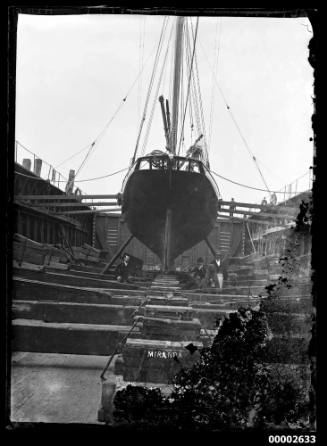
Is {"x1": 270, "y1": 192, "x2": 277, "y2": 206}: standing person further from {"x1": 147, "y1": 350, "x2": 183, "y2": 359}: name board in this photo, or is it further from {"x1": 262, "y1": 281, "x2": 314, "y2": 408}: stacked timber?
{"x1": 147, "y1": 350, "x2": 183, "y2": 359}: name board

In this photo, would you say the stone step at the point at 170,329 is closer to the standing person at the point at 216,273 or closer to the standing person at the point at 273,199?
the standing person at the point at 216,273

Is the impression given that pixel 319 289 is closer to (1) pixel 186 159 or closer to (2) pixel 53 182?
(1) pixel 186 159

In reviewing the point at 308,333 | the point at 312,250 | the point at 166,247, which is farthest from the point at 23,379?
the point at 312,250

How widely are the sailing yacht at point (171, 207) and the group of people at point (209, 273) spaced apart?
→ 0.25 metres

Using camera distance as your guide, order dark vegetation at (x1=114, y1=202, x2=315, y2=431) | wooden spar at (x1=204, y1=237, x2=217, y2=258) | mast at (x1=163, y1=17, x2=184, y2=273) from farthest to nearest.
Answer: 1. wooden spar at (x1=204, y1=237, x2=217, y2=258)
2. mast at (x1=163, y1=17, x2=184, y2=273)
3. dark vegetation at (x1=114, y1=202, x2=315, y2=431)

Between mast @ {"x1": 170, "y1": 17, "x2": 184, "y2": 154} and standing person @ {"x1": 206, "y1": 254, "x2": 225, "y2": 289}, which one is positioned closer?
mast @ {"x1": 170, "y1": 17, "x2": 184, "y2": 154}

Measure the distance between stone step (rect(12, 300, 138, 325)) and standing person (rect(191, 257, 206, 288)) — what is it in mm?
685

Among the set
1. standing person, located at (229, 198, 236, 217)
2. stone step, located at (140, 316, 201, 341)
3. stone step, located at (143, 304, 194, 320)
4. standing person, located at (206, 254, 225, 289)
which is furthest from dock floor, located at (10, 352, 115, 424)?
standing person, located at (229, 198, 236, 217)

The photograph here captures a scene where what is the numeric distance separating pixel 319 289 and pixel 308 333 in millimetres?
393

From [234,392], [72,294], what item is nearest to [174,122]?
[72,294]

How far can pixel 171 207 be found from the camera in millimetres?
3381

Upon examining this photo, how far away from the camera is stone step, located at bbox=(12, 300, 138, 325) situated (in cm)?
329

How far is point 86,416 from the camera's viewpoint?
2.44 m

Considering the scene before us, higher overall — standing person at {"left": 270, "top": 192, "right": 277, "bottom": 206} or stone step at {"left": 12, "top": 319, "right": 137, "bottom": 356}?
standing person at {"left": 270, "top": 192, "right": 277, "bottom": 206}
